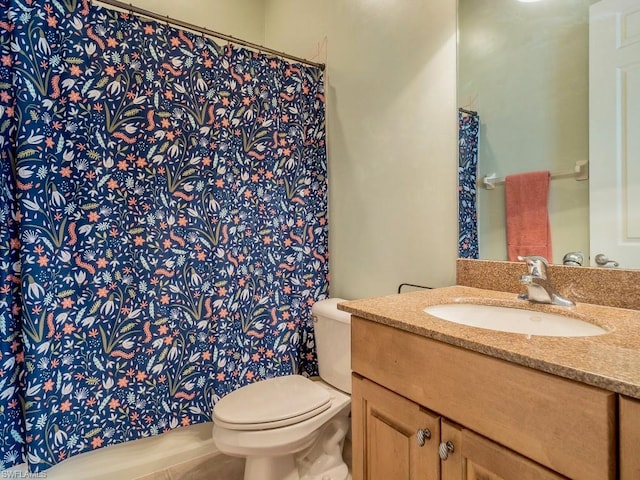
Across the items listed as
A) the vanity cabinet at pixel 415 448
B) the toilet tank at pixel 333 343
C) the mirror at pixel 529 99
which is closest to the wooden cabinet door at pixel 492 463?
the vanity cabinet at pixel 415 448

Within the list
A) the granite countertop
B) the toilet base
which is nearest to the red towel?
the granite countertop

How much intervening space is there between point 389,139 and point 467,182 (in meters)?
0.42

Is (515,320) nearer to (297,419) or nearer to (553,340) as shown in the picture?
(553,340)

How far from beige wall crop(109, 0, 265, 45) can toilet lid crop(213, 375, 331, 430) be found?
226 cm

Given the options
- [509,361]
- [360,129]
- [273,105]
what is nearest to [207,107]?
[273,105]

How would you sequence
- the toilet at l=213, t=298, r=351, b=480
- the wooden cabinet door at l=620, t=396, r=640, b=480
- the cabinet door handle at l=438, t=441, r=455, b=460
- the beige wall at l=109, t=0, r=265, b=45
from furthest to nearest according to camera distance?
1. the beige wall at l=109, t=0, r=265, b=45
2. the toilet at l=213, t=298, r=351, b=480
3. the cabinet door handle at l=438, t=441, r=455, b=460
4. the wooden cabinet door at l=620, t=396, r=640, b=480

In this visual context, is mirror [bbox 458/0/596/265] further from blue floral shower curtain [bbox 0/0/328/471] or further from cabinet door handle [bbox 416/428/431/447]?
blue floral shower curtain [bbox 0/0/328/471]

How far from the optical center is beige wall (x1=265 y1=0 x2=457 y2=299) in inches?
50.5

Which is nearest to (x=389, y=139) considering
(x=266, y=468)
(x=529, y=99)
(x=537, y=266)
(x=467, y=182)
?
(x=467, y=182)

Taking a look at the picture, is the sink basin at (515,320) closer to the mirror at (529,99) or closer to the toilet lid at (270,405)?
the mirror at (529,99)

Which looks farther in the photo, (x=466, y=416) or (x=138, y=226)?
(x=138, y=226)

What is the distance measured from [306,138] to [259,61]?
0.41 meters

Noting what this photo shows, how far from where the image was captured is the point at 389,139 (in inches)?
58.6

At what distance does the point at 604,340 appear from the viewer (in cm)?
64
